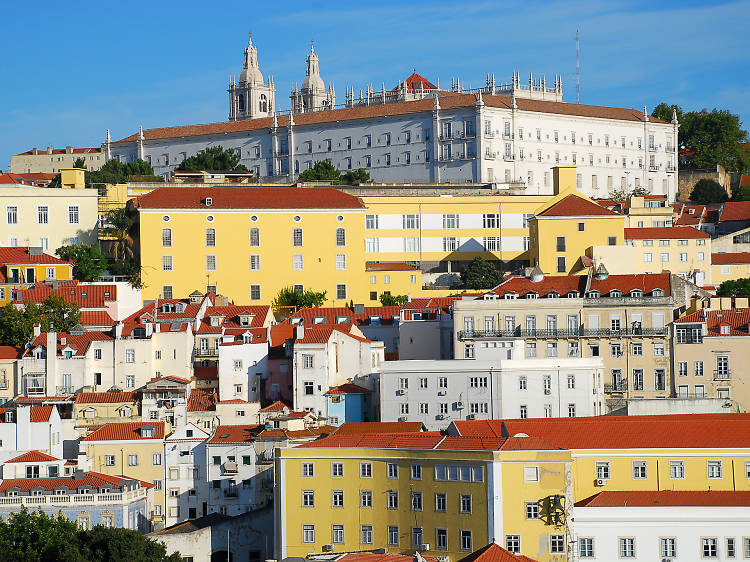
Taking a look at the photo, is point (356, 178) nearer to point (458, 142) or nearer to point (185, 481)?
point (458, 142)

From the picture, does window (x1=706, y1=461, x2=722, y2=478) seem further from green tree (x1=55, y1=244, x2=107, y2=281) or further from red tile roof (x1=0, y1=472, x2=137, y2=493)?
green tree (x1=55, y1=244, x2=107, y2=281)

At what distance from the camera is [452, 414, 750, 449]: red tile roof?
164 ft

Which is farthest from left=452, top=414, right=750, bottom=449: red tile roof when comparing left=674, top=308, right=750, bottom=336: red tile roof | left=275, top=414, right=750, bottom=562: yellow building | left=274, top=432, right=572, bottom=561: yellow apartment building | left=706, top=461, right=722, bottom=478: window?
left=674, top=308, right=750, bottom=336: red tile roof

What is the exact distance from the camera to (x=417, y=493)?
48969 mm

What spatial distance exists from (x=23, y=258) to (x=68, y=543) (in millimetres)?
31000

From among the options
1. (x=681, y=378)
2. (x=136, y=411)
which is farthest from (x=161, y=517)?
(x=681, y=378)

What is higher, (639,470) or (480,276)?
(480,276)

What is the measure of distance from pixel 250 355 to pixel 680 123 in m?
75.4

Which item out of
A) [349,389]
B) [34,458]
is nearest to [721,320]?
[349,389]

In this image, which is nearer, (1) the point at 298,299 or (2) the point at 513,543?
(2) the point at 513,543

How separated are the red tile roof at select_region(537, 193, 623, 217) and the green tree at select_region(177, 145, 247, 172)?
33.0 metres

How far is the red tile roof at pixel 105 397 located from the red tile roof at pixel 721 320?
69.2ft

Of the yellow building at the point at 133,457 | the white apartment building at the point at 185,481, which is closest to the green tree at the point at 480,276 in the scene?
the white apartment building at the point at 185,481

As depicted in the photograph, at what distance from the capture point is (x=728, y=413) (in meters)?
55.3
